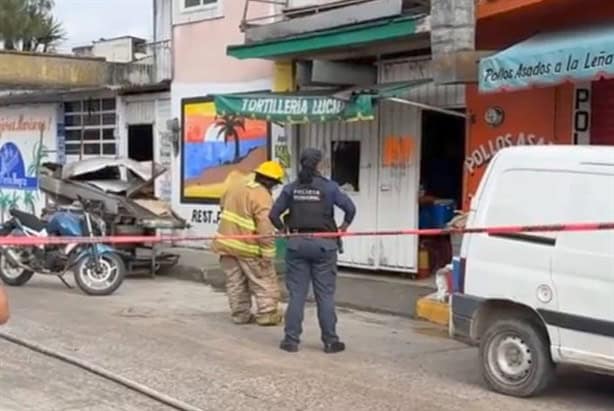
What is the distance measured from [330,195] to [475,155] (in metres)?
4.15

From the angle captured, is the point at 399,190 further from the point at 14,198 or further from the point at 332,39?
the point at 14,198

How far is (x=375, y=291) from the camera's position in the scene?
42.9 ft

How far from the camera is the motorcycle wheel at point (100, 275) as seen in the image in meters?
12.9

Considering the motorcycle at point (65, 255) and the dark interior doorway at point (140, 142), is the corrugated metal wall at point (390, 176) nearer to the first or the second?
the motorcycle at point (65, 255)

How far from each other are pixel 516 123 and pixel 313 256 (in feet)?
14.5

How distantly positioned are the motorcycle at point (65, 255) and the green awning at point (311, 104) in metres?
→ 2.50

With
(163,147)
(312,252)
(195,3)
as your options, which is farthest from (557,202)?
(163,147)

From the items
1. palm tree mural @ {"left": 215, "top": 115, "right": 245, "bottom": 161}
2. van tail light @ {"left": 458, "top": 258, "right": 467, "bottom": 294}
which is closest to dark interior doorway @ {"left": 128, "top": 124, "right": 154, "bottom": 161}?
palm tree mural @ {"left": 215, "top": 115, "right": 245, "bottom": 161}

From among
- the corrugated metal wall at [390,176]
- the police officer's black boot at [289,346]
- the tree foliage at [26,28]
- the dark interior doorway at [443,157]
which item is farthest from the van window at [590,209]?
the tree foliage at [26,28]

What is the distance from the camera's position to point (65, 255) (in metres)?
13.3

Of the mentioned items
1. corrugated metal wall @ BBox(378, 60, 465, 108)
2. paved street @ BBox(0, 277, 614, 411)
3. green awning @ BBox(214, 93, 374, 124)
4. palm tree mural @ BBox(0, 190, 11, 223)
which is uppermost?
corrugated metal wall @ BBox(378, 60, 465, 108)

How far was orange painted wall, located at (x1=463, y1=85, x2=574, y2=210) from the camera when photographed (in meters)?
12.0

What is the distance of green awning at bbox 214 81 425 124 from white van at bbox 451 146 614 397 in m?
5.36

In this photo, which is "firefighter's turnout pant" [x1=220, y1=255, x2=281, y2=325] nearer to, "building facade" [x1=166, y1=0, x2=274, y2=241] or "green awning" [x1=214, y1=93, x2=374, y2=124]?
"green awning" [x1=214, y1=93, x2=374, y2=124]
